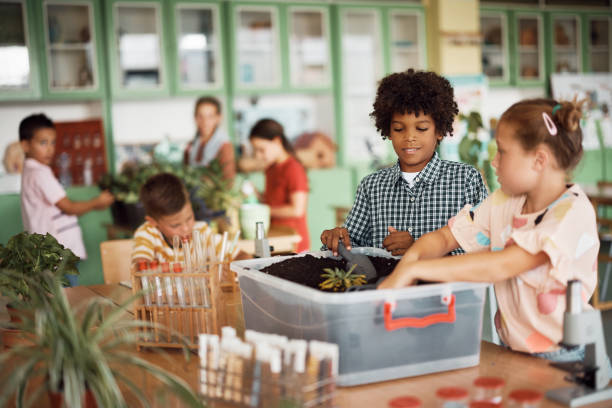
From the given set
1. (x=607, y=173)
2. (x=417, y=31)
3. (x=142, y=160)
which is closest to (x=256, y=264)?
(x=142, y=160)

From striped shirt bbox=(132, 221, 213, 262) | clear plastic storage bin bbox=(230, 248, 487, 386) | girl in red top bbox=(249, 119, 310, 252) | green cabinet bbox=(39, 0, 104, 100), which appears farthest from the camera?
green cabinet bbox=(39, 0, 104, 100)

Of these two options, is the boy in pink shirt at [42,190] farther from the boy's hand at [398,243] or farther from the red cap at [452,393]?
the red cap at [452,393]

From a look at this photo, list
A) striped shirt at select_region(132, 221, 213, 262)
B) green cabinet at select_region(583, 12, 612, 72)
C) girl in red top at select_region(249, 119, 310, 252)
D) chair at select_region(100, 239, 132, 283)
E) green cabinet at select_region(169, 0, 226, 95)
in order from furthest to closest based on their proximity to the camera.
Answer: green cabinet at select_region(583, 12, 612, 72) → green cabinet at select_region(169, 0, 226, 95) → girl in red top at select_region(249, 119, 310, 252) → chair at select_region(100, 239, 132, 283) → striped shirt at select_region(132, 221, 213, 262)

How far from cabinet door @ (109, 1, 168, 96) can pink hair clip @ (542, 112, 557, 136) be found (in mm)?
4353

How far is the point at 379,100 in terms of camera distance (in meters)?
2.13

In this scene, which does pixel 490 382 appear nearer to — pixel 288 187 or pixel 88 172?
pixel 288 187

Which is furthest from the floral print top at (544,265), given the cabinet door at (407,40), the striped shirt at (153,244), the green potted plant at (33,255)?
the cabinet door at (407,40)

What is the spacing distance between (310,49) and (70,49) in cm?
194

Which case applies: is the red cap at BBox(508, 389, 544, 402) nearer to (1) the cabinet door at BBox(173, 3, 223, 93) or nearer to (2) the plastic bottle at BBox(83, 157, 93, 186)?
(2) the plastic bottle at BBox(83, 157, 93, 186)

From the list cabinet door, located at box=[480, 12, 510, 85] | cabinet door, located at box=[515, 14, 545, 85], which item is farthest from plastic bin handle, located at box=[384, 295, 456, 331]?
cabinet door, located at box=[515, 14, 545, 85]

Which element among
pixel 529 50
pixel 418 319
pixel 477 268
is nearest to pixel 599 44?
pixel 529 50

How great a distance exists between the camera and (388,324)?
1174mm

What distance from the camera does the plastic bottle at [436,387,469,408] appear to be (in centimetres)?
110

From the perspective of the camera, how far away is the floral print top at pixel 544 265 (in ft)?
4.02
